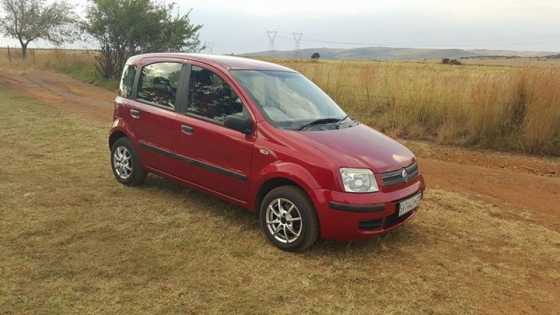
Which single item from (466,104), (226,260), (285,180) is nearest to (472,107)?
(466,104)

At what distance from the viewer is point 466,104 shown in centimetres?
960

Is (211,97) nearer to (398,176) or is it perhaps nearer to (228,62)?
(228,62)

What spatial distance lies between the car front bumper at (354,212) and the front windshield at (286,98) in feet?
2.89

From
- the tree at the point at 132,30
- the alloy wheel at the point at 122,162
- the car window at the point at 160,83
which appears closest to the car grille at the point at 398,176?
the car window at the point at 160,83

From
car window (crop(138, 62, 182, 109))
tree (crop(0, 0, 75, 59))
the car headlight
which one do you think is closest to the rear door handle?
car window (crop(138, 62, 182, 109))

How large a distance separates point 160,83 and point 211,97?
35.6 inches

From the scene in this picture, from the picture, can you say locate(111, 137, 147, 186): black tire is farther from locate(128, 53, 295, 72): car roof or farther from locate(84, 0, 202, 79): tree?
locate(84, 0, 202, 79): tree

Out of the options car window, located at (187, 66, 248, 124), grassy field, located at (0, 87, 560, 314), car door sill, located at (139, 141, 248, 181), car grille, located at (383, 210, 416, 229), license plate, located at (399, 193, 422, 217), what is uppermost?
car window, located at (187, 66, 248, 124)

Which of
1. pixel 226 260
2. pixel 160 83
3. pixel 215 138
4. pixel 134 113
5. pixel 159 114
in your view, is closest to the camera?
pixel 226 260

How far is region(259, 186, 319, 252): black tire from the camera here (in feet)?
13.1

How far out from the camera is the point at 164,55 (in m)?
5.48

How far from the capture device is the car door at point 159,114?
508cm

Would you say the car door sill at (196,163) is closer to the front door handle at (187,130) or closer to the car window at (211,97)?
the front door handle at (187,130)

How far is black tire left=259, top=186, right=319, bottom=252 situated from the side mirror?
623 millimetres
